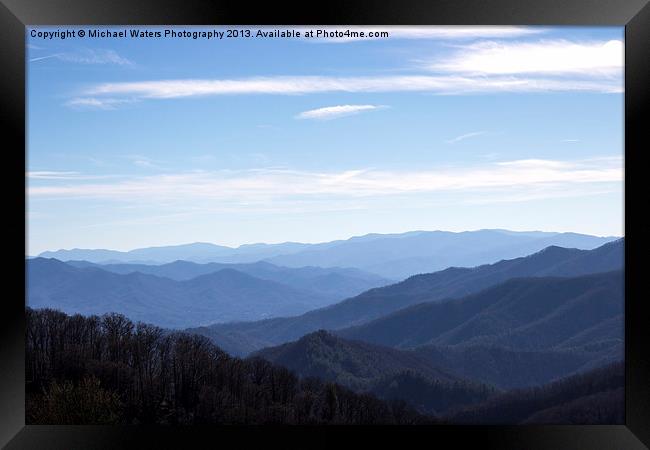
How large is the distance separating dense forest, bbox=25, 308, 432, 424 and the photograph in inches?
3.9

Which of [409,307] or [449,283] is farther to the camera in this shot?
Answer: [449,283]

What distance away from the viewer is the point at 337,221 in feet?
161

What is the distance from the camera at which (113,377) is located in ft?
63.4

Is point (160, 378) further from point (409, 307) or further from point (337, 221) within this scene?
point (409, 307)

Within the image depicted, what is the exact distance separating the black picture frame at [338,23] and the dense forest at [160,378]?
1031cm

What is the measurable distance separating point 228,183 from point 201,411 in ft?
87.0

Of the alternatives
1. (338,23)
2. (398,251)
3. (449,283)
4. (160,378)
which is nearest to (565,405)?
(160,378)

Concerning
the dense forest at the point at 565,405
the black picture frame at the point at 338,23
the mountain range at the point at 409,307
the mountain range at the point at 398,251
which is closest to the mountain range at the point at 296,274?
the mountain range at the point at 409,307

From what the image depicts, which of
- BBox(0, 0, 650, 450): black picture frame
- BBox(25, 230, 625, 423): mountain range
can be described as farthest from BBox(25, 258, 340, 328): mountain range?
BBox(0, 0, 650, 450): black picture frame

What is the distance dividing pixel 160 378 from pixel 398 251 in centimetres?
4262

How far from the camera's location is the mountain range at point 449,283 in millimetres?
61438

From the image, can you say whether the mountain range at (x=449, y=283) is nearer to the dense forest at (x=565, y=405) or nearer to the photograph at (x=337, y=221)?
the photograph at (x=337, y=221)

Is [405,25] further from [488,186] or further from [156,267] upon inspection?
[156,267]

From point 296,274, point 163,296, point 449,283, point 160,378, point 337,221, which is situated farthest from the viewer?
point 296,274
